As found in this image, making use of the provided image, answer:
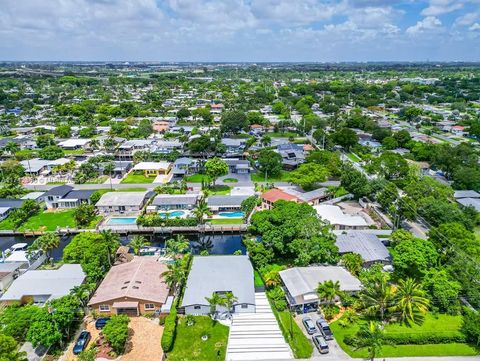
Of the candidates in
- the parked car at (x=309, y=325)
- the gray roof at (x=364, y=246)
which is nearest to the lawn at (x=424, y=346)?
the parked car at (x=309, y=325)

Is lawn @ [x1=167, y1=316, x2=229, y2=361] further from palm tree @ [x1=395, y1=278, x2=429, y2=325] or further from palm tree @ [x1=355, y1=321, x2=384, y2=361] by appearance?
palm tree @ [x1=395, y1=278, x2=429, y2=325]

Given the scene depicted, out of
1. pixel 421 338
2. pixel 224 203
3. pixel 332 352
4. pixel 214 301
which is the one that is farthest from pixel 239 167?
pixel 421 338

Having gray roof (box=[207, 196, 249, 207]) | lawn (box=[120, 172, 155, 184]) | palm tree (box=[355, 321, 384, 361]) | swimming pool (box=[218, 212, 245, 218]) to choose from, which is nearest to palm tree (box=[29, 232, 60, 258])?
gray roof (box=[207, 196, 249, 207])

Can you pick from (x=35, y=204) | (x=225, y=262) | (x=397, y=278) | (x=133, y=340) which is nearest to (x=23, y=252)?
(x=35, y=204)

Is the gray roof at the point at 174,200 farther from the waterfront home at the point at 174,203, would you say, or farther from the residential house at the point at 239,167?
the residential house at the point at 239,167

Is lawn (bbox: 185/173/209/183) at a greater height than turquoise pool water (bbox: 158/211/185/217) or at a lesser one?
lesser

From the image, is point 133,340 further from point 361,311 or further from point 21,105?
point 21,105
